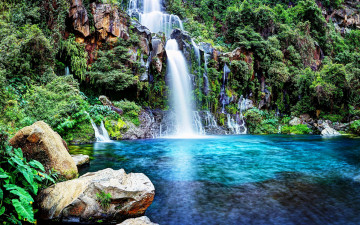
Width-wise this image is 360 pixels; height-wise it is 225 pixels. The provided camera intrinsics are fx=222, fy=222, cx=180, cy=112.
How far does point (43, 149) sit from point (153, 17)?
2572 cm

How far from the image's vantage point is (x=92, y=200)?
132 inches

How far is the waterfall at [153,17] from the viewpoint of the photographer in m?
26.4

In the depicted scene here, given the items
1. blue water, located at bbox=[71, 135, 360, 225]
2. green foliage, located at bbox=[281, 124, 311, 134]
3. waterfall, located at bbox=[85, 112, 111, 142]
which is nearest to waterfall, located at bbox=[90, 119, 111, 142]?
waterfall, located at bbox=[85, 112, 111, 142]

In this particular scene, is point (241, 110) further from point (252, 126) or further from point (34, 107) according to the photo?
point (34, 107)

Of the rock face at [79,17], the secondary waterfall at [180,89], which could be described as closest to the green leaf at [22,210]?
the secondary waterfall at [180,89]

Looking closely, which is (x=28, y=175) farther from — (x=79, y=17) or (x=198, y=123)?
(x=198, y=123)

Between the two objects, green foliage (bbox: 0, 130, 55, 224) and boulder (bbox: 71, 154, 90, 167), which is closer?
green foliage (bbox: 0, 130, 55, 224)

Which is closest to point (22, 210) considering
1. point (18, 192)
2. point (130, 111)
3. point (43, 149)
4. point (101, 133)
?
point (18, 192)

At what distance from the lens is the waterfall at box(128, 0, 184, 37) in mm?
26375

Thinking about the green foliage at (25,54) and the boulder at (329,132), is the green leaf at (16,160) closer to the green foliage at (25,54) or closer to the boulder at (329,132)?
the green foliage at (25,54)

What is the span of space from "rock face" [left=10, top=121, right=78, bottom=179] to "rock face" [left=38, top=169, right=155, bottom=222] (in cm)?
78

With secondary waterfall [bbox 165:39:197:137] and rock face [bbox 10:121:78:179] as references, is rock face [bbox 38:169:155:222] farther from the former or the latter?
secondary waterfall [bbox 165:39:197:137]

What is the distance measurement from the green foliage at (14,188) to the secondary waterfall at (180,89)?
1537 cm

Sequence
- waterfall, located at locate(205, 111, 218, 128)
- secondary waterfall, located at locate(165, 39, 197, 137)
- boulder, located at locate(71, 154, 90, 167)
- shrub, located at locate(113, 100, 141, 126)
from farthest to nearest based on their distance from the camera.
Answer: waterfall, located at locate(205, 111, 218, 128) < secondary waterfall, located at locate(165, 39, 197, 137) < shrub, located at locate(113, 100, 141, 126) < boulder, located at locate(71, 154, 90, 167)
